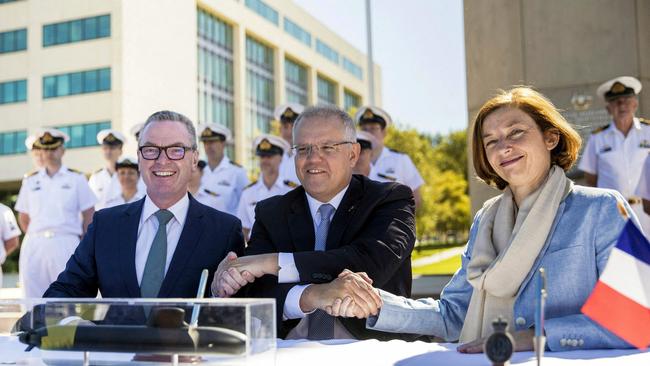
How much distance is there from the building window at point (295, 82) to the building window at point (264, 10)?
399cm

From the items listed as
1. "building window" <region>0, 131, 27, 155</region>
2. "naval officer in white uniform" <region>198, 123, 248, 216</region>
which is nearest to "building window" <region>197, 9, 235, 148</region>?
"building window" <region>0, 131, 27, 155</region>

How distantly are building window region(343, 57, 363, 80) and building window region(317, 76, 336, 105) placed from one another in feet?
6.99

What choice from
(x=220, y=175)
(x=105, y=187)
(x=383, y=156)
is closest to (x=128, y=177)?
(x=220, y=175)

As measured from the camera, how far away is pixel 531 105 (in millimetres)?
2154

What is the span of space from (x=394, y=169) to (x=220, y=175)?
177 centimetres

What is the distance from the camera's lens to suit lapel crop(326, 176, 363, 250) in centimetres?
283

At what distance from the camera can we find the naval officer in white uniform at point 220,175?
7.30 m

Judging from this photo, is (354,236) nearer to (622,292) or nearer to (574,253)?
(574,253)

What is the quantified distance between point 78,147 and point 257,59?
641 inches

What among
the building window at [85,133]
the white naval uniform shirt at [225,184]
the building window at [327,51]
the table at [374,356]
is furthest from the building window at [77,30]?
the table at [374,356]

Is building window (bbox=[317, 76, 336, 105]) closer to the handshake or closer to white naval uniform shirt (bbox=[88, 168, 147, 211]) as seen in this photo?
white naval uniform shirt (bbox=[88, 168, 147, 211])

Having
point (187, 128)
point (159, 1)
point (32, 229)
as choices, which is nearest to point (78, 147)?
point (159, 1)

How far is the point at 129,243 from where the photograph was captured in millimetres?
2766

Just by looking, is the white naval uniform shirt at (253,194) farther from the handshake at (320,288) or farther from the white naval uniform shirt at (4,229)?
the handshake at (320,288)
